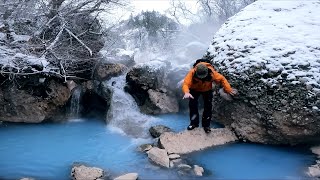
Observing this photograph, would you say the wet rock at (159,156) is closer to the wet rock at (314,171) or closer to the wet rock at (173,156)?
the wet rock at (173,156)

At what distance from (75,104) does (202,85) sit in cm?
443

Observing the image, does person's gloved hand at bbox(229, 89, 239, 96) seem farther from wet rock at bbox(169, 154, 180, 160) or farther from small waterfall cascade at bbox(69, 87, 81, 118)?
small waterfall cascade at bbox(69, 87, 81, 118)

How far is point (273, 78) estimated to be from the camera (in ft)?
20.2

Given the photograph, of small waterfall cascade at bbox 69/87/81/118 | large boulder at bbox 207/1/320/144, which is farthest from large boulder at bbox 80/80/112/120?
large boulder at bbox 207/1/320/144

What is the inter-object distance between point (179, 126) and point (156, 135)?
961 mm

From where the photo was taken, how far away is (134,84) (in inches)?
368

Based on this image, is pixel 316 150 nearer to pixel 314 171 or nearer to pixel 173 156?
pixel 314 171

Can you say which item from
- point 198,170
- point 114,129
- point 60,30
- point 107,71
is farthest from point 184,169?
point 60,30

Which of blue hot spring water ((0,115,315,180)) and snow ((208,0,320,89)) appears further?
snow ((208,0,320,89))

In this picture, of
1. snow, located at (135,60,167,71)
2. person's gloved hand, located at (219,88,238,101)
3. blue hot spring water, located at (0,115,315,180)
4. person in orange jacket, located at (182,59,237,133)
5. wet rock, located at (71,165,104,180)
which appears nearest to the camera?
wet rock, located at (71,165,104,180)

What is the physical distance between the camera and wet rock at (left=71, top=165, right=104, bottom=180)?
488 centimetres

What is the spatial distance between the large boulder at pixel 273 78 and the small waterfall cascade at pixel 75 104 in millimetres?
3958

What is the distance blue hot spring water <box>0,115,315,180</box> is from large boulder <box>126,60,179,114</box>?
4.55ft

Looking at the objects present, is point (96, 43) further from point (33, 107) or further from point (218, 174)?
point (218, 174)
